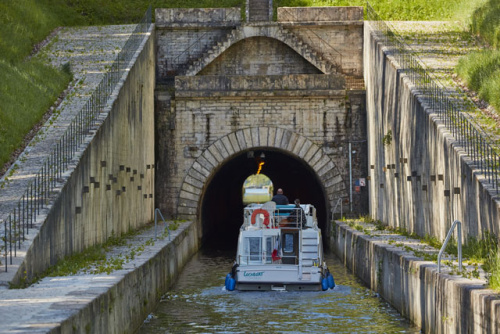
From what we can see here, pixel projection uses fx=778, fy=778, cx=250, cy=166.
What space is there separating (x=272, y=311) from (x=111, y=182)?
648 cm

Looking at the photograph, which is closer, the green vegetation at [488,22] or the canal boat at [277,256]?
the canal boat at [277,256]

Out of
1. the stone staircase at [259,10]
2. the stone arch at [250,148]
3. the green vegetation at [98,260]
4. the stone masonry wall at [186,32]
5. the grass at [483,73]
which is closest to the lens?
the green vegetation at [98,260]

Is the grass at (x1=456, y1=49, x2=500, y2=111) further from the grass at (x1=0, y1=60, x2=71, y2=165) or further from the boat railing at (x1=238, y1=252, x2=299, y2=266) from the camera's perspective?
the grass at (x1=0, y1=60, x2=71, y2=165)

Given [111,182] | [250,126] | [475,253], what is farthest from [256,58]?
[475,253]

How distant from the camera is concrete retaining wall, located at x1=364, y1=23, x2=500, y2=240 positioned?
14.5 m

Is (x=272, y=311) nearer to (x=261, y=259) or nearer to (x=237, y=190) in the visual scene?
(x=261, y=259)

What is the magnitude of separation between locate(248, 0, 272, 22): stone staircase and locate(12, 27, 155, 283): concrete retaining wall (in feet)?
16.3

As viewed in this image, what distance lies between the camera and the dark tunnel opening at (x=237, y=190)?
1346 inches

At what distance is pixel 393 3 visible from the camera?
35.2m

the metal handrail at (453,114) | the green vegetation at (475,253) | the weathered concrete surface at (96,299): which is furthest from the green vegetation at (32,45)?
the metal handrail at (453,114)

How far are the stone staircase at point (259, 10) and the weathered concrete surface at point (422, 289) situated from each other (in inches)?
537

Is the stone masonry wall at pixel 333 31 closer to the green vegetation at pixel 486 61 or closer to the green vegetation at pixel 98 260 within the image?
the green vegetation at pixel 486 61

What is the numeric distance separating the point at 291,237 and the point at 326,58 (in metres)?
13.0

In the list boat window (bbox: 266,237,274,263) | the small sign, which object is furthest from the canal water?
the small sign
